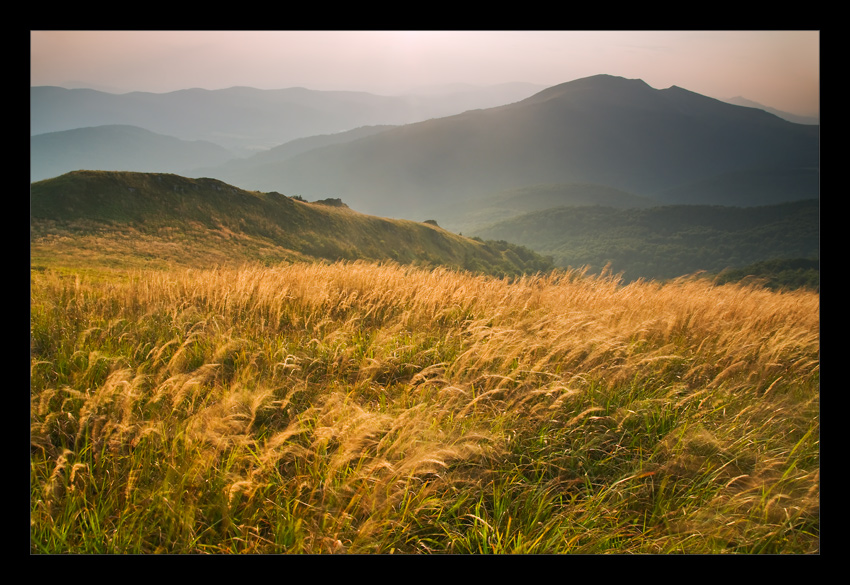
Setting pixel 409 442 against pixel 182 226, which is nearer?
pixel 409 442

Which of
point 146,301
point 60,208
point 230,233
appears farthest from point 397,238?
point 146,301

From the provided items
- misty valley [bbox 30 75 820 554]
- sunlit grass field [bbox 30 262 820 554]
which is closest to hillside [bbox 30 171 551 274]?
misty valley [bbox 30 75 820 554]

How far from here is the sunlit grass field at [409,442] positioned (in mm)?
1966

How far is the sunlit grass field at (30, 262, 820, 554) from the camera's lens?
1.97 m

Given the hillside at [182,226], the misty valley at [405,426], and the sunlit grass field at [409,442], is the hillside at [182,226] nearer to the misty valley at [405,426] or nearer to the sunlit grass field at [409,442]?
the misty valley at [405,426]

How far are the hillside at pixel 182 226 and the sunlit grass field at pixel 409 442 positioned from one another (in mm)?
29045

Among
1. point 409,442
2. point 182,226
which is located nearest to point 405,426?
point 409,442

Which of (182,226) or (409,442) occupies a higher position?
(182,226)

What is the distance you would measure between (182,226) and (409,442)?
67.1 meters

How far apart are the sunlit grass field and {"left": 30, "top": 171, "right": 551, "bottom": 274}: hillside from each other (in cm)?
2904

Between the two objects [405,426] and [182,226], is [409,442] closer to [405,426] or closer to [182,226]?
[405,426]

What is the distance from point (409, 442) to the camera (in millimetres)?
2283

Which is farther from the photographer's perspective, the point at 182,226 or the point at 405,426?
the point at 182,226

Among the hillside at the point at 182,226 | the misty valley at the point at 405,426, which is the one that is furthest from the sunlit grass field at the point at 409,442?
the hillside at the point at 182,226
